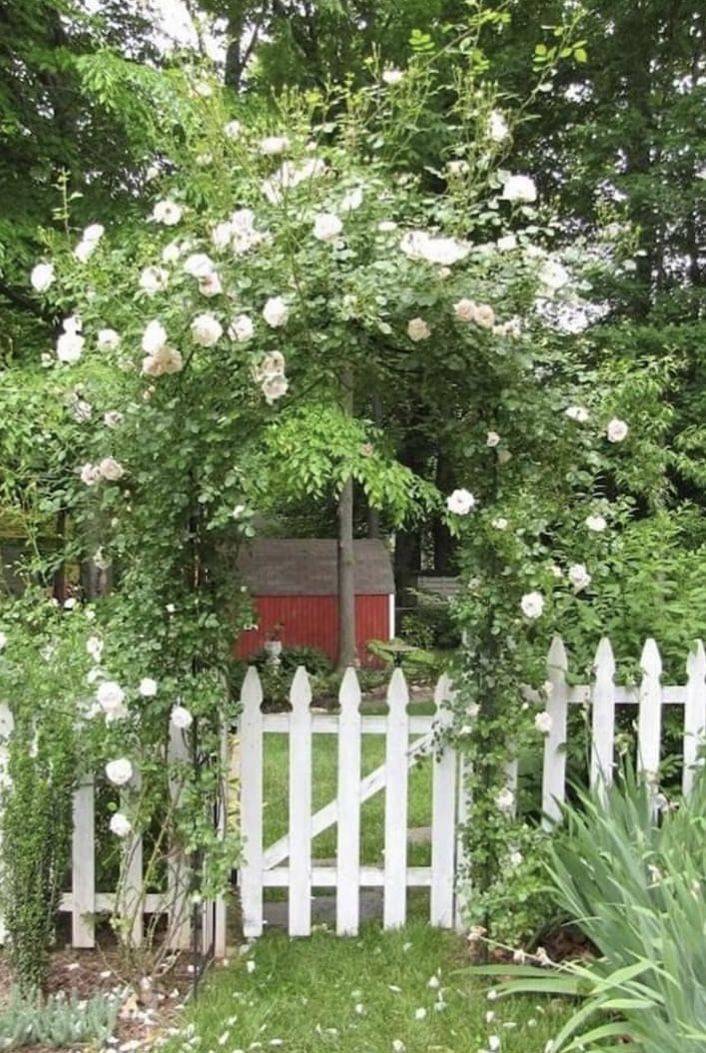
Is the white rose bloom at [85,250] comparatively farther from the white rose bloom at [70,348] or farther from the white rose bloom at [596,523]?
the white rose bloom at [596,523]

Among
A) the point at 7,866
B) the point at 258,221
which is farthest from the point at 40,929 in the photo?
the point at 258,221

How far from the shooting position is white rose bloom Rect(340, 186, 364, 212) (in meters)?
2.32

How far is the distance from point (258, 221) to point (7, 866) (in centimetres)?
199

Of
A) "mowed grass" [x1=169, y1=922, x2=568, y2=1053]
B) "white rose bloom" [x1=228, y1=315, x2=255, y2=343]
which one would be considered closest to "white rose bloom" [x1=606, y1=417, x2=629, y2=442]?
"white rose bloom" [x1=228, y1=315, x2=255, y2=343]

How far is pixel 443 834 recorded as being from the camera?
3014 millimetres

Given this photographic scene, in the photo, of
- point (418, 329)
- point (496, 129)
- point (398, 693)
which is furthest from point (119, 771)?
point (496, 129)

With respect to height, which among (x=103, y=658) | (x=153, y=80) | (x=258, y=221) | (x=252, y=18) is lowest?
(x=103, y=658)

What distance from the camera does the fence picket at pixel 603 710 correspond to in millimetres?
2885

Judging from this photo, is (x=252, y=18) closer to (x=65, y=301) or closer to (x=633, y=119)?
(x=633, y=119)

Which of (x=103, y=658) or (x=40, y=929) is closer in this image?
(x=40, y=929)

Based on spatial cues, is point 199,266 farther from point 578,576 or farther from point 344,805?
point 344,805

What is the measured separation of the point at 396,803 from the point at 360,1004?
64 centimetres

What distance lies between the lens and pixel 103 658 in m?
2.68

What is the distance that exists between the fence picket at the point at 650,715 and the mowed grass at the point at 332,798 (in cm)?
75
